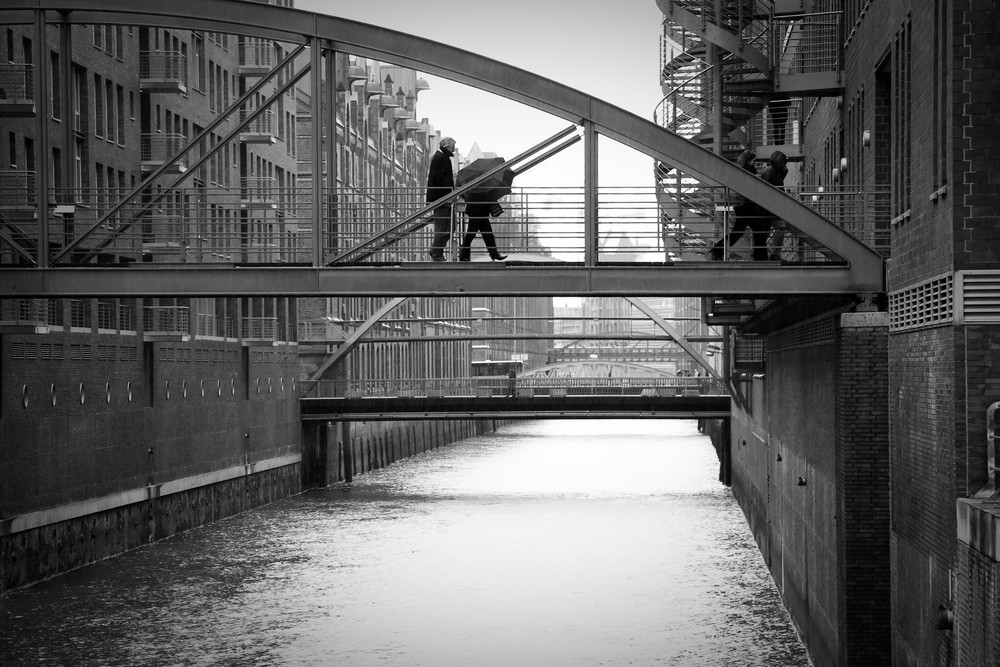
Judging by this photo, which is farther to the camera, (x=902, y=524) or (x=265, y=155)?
(x=265, y=155)

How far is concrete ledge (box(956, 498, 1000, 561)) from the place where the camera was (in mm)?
9334

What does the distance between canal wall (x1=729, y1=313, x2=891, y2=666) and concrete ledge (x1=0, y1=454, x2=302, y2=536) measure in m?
12.3

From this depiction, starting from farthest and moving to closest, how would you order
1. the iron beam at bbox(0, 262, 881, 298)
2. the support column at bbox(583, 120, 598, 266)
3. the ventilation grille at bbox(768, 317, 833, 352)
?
1. the ventilation grille at bbox(768, 317, 833, 352)
2. the support column at bbox(583, 120, 598, 266)
3. the iron beam at bbox(0, 262, 881, 298)

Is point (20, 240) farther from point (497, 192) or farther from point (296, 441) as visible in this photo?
point (296, 441)

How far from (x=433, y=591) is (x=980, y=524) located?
17.7 m

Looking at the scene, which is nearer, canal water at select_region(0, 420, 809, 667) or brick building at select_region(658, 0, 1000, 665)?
brick building at select_region(658, 0, 1000, 665)

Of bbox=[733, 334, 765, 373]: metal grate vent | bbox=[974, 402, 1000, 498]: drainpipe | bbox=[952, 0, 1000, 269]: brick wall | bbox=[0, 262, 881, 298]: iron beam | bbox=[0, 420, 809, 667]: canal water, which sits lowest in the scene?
bbox=[0, 420, 809, 667]: canal water

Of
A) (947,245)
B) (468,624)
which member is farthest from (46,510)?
(947,245)

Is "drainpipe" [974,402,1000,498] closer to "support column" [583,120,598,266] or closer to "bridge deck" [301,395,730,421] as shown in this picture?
"support column" [583,120,598,266]

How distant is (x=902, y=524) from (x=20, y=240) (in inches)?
660

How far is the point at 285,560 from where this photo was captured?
30.5 m

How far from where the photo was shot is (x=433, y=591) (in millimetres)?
26672

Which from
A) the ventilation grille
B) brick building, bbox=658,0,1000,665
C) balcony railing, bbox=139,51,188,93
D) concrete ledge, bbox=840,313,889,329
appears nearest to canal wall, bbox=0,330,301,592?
balcony railing, bbox=139,51,188,93

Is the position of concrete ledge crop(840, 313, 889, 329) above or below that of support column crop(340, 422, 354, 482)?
above
